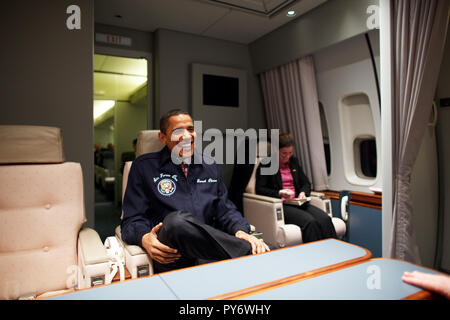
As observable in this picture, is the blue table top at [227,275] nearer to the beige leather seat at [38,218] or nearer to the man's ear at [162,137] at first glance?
the beige leather seat at [38,218]

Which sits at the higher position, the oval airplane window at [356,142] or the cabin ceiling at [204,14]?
the cabin ceiling at [204,14]

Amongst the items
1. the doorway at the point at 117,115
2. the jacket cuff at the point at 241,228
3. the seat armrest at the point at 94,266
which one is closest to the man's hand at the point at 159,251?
the seat armrest at the point at 94,266

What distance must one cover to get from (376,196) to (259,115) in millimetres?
2272

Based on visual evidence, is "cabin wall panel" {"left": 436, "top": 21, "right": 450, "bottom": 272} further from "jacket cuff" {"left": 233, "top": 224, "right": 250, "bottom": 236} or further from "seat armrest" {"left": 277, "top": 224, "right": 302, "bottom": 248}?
"jacket cuff" {"left": 233, "top": 224, "right": 250, "bottom": 236}

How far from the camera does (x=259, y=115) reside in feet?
15.1

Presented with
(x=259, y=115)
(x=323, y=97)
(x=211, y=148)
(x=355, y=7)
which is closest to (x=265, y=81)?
(x=259, y=115)

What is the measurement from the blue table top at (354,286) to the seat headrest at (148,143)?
1.54 meters

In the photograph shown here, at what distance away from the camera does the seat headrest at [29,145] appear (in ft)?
5.05

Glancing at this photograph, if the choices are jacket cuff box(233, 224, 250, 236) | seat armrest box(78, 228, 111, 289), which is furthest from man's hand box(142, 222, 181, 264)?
jacket cuff box(233, 224, 250, 236)

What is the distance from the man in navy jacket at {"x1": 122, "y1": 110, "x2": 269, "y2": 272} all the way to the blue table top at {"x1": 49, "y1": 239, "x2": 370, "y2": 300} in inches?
17.6

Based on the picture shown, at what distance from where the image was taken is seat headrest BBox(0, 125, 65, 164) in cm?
154

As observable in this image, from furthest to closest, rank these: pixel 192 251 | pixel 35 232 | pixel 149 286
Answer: pixel 35 232, pixel 192 251, pixel 149 286

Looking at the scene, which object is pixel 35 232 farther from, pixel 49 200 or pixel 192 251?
pixel 192 251

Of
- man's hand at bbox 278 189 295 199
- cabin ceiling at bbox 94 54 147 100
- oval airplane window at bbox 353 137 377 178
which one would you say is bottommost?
man's hand at bbox 278 189 295 199
